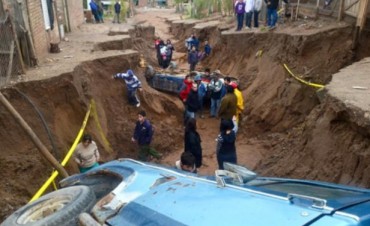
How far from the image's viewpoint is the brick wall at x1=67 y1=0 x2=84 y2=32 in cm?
1952

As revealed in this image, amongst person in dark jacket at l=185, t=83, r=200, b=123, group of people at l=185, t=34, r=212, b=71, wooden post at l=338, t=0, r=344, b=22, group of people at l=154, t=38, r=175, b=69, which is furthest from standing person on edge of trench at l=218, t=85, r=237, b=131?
group of people at l=154, t=38, r=175, b=69

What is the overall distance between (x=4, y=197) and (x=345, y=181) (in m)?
5.92

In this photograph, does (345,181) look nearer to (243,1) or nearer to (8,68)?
(8,68)

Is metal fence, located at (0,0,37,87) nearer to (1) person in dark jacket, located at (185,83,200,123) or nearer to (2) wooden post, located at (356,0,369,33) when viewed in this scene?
(1) person in dark jacket, located at (185,83,200,123)

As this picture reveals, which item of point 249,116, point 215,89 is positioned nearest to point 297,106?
point 249,116

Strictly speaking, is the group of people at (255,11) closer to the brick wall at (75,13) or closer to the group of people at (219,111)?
the group of people at (219,111)

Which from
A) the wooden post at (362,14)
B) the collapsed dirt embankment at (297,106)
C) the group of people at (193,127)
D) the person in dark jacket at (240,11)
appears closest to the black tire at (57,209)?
the group of people at (193,127)

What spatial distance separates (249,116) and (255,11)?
604 centimetres

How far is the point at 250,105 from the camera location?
46.3ft

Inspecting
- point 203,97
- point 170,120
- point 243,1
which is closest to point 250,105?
point 203,97

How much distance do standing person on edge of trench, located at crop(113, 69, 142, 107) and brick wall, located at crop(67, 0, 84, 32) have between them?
8369 mm

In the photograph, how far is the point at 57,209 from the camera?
13.7 ft

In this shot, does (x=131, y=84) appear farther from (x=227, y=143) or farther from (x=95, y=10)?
(x=95, y=10)

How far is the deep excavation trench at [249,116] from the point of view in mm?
7270
